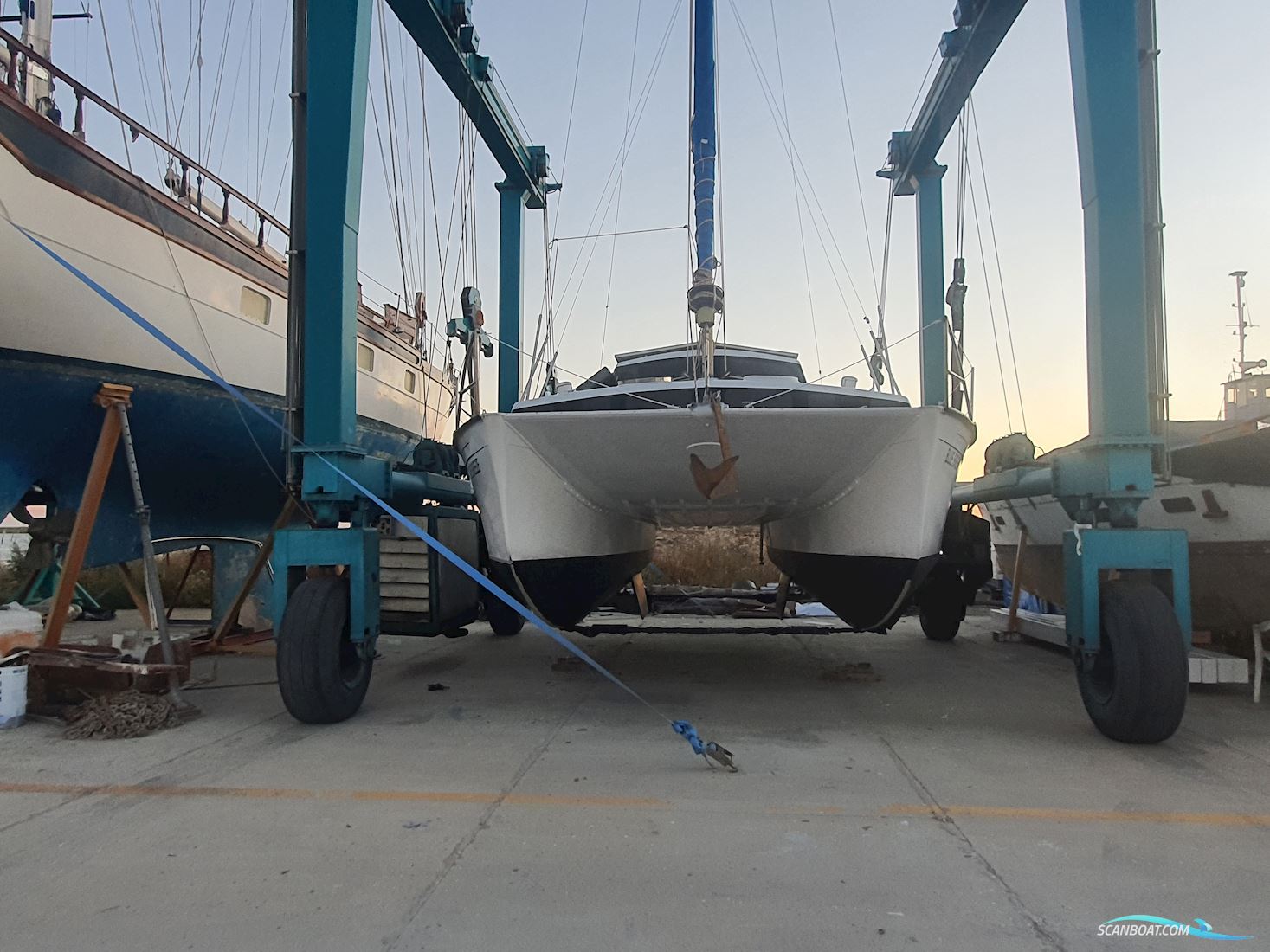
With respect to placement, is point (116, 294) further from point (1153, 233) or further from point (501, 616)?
point (1153, 233)

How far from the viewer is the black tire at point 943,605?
720cm

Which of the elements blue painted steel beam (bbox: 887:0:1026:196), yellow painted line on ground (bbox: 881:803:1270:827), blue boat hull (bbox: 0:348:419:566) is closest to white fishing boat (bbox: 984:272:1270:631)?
yellow painted line on ground (bbox: 881:803:1270:827)

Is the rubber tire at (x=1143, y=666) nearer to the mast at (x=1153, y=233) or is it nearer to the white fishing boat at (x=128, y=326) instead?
the mast at (x=1153, y=233)

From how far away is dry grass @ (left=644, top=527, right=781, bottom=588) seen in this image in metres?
13.9

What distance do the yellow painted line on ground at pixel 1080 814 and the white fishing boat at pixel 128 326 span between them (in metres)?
4.25

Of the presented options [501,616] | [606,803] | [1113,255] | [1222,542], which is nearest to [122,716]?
[606,803]

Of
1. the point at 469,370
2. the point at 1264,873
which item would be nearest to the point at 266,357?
the point at 469,370

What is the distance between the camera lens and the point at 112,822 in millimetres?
2771

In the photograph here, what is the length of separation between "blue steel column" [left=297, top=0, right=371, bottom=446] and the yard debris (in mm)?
1636

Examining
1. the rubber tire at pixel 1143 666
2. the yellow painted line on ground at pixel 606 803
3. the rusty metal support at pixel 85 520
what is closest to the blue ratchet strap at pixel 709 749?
the yellow painted line on ground at pixel 606 803

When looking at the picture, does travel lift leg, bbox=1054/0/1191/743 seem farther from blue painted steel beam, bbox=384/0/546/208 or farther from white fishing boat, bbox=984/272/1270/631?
blue painted steel beam, bbox=384/0/546/208

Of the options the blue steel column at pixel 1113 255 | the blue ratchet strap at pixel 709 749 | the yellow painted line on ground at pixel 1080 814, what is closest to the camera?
the yellow painted line on ground at pixel 1080 814

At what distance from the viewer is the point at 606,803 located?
2936 millimetres

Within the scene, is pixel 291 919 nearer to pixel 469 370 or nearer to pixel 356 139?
pixel 469 370
